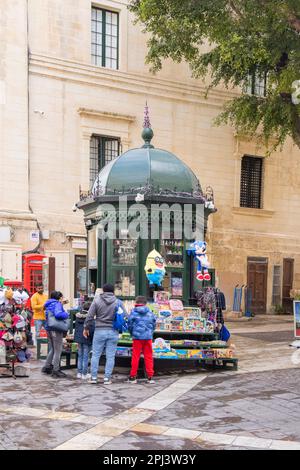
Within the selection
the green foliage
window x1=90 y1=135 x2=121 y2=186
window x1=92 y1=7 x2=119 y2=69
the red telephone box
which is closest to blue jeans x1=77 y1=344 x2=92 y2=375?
the green foliage

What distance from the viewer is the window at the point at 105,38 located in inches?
813

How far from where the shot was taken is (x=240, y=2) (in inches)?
548

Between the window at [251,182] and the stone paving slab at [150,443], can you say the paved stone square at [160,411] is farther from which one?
the window at [251,182]

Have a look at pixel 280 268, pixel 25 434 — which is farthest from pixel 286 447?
pixel 280 268

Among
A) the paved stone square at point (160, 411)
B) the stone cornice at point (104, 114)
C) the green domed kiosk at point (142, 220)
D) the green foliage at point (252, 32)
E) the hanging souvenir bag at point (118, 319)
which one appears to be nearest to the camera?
the paved stone square at point (160, 411)

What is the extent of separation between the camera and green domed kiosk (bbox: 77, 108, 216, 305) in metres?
11.3

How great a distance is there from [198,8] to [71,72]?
6.96 meters

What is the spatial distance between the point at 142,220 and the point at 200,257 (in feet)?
4.73

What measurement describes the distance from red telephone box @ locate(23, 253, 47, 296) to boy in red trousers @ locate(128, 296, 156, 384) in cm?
927

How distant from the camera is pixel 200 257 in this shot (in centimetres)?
1148

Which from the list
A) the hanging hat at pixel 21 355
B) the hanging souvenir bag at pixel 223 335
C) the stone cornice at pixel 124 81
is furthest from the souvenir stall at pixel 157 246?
the stone cornice at pixel 124 81

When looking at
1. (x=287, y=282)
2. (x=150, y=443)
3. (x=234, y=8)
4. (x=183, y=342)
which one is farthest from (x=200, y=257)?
(x=287, y=282)

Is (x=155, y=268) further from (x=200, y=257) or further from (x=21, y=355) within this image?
(x=21, y=355)

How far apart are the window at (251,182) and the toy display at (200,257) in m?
12.4
